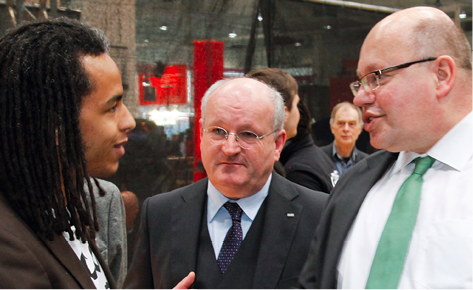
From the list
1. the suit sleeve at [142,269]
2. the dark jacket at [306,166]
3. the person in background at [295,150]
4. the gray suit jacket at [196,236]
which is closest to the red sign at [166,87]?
the person in background at [295,150]

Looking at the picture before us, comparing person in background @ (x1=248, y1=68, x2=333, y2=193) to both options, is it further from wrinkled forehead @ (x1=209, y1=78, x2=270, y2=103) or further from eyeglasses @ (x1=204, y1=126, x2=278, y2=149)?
eyeglasses @ (x1=204, y1=126, x2=278, y2=149)

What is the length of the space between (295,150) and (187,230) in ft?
4.19

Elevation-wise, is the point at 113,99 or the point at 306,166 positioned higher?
the point at 113,99

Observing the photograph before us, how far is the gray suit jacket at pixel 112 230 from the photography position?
2277mm

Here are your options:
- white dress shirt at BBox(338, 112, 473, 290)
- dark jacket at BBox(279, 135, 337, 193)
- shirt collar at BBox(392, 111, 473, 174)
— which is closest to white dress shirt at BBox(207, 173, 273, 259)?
white dress shirt at BBox(338, 112, 473, 290)

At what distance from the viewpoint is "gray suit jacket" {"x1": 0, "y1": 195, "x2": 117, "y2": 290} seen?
0.86 meters

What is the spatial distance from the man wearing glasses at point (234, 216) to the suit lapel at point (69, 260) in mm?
521

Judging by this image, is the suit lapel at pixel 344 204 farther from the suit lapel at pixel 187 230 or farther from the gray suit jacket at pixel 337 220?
the suit lapel at pixel 187 230

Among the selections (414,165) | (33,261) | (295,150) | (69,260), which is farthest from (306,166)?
(33,261)

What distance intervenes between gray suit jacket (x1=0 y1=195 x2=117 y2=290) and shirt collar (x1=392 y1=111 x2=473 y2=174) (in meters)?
1.11

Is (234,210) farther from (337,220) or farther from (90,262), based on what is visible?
(90,262)

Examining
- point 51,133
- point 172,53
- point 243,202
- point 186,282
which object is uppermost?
point 172,53

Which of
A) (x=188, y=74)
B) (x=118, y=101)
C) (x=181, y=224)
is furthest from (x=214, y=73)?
(x=118, y=101)

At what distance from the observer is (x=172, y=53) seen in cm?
372
